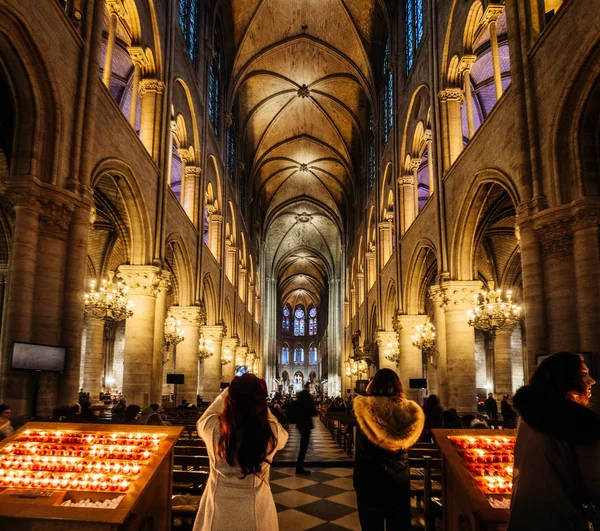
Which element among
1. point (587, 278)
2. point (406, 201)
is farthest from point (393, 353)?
point (587, 278)

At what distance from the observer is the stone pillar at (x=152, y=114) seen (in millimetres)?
14008

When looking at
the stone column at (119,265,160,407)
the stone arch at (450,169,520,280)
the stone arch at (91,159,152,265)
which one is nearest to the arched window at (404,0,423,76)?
the stone arch at (450,169,520,280)

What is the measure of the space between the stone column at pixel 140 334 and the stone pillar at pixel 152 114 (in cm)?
316

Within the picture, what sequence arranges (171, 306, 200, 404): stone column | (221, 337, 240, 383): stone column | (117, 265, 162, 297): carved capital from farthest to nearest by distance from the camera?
(221, 337, 240, 383): stone column < (171, 306, 200, 404): stone column < (117, 265, 162, 297): carved capital

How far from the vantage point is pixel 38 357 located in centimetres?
739

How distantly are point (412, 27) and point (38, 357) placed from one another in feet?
54.1

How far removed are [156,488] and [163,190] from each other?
433 inches

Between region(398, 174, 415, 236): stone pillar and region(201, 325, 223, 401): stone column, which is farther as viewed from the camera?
region(201, 325, 223, 401): stone column

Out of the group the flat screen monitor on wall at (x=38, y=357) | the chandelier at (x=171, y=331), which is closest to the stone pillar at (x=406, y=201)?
the chandelier at (x=171, y=331)

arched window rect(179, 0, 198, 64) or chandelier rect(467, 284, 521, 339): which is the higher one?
arched window rect(179, 0, 198, 64)

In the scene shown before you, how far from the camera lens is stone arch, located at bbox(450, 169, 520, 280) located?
12.1 metres

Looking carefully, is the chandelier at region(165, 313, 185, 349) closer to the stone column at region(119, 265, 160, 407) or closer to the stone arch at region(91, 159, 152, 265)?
the stone column at region(119, 265, 160, 407)

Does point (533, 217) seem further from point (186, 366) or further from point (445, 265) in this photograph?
point (186, 366)

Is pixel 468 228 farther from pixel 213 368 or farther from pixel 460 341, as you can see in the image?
pixel 213 368
